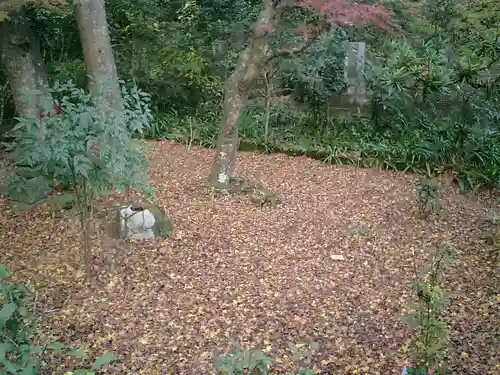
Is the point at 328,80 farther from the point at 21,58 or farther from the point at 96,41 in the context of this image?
the point at 21,58

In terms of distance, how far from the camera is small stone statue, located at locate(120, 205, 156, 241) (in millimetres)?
3959

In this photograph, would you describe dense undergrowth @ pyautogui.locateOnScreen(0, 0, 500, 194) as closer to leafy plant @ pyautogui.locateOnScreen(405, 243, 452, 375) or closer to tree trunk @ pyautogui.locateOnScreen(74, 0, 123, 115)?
tree trunk @ pyautogui.locateOnScreen(74, 0, 123, 115)

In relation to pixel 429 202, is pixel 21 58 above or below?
above

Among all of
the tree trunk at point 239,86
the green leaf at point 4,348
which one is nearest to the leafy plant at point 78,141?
the green leaf at point 4,348

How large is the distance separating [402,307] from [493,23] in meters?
4.17

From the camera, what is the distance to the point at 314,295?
3426 mm

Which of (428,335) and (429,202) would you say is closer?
(428,335)

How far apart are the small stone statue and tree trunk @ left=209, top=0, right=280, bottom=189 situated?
1.17 metres

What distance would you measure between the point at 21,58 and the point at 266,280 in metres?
3.40

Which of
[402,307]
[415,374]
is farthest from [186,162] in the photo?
[415,374]

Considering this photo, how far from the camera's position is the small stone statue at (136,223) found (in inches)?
156

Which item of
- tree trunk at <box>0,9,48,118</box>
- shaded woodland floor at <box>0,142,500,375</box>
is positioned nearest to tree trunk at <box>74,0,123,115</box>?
tree trunk at <box>0,9,48,118</box>

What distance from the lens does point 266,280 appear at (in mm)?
3596

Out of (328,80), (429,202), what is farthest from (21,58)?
(429,202)
